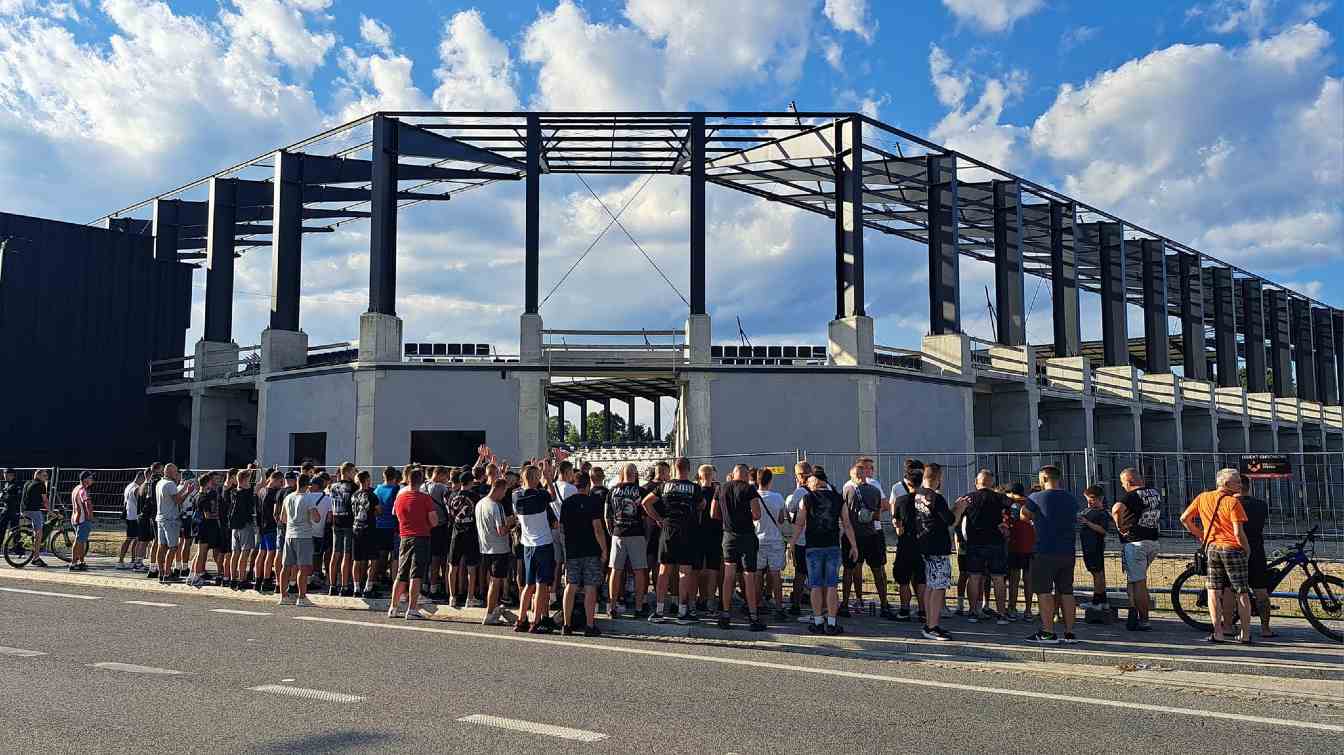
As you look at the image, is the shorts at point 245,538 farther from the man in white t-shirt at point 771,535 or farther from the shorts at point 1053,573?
the shorts at point 1053,573

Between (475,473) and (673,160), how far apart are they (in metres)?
19.2

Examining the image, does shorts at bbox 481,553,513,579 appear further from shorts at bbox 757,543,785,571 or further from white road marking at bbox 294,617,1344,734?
shorts at bbox 757,543,785,571

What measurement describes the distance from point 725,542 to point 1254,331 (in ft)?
174

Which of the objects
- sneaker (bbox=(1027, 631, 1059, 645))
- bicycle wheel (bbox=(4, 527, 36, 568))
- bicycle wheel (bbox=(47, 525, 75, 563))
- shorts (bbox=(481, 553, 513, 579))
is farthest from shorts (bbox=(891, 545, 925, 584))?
bicycle wheel (bbox=(4, 527, 36, 568))

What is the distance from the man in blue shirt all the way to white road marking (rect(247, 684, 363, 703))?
19.7 feet

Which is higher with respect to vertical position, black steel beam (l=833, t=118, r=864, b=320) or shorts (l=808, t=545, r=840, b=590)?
black steel beam (l=833, t=118, r=864, b=320)

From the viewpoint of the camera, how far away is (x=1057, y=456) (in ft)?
54.4

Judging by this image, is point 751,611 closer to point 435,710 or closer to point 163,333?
point 435,710

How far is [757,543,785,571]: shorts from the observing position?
33.7ft

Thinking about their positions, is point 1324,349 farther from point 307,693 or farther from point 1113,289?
point 307,693

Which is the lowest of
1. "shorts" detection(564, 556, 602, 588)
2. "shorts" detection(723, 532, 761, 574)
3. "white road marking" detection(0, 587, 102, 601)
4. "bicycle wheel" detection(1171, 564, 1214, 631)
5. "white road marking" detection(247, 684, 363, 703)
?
"white road marking" detection(0, 587, 102, 601)

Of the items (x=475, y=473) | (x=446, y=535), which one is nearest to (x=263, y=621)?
(x=446, y=535)

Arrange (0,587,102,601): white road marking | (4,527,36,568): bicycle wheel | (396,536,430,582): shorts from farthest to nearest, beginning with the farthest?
(4,527,36,568): bicycle wheel, (0,587,102,601): white road marking, (396,536,430,582): shorts

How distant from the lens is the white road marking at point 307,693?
21.4 ft
